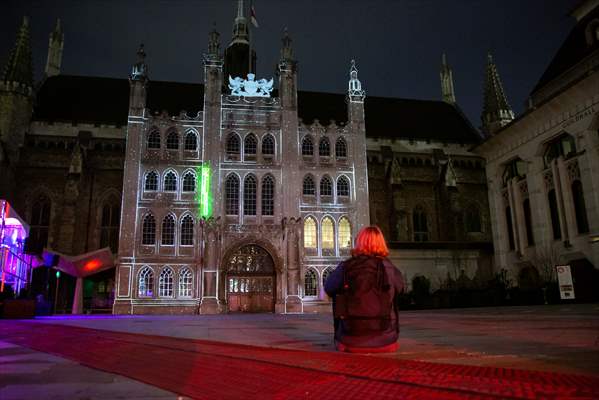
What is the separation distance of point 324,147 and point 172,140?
11.3m

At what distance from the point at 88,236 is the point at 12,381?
111 feet

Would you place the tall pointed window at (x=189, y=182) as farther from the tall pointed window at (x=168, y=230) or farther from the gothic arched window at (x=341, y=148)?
the gothic arched window at (x=341, y=148)

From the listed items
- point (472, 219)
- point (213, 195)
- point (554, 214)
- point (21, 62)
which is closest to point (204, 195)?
point (213, 195)

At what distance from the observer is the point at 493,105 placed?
162 feet

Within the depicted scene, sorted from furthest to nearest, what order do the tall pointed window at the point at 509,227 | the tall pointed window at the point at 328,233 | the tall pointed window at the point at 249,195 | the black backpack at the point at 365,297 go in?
1. the tall pointed window at the point at 328,233
2. the tall pointed window at the point at 249,195
3. the tall pointed window at the point at 509,227
4. the black backpack at the point at 365,297

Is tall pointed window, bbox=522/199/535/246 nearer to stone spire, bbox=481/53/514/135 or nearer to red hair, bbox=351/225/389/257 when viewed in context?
stone spire, bbox=481/53/514/135

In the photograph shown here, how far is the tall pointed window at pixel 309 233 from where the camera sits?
3441cm

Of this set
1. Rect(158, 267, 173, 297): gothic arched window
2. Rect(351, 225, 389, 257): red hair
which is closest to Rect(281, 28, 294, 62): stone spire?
Rect(158, 267, 173, 297): gothic arched window

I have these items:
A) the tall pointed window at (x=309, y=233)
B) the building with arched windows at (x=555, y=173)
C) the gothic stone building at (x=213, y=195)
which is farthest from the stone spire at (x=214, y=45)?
the building with arched windows at (x=555, y=173)

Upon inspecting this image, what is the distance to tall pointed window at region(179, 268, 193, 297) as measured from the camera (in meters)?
32.1

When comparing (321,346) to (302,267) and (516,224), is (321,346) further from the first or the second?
(516,224)

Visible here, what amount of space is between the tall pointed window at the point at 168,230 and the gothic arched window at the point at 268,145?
832 cm

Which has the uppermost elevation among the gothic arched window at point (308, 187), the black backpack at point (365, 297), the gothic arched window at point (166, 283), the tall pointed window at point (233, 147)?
the tall pointed window at point (233, 147)

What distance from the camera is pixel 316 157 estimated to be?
1405 inches
